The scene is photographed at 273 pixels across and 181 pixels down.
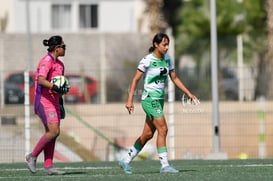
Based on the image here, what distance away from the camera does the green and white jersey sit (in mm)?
16156

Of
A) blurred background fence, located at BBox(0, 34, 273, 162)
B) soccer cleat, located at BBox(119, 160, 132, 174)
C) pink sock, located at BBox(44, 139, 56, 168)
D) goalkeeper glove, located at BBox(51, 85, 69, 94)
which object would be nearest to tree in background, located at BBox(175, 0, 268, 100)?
blurred background fence, located at BBox(0, 34, 273, 162)

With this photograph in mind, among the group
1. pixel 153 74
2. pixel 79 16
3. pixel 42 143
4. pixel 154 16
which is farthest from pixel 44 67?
pixel 79 16

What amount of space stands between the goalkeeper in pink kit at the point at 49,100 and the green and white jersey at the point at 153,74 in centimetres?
113

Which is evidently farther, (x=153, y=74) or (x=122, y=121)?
(x=122, y=121)

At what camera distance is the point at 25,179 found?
606 inches

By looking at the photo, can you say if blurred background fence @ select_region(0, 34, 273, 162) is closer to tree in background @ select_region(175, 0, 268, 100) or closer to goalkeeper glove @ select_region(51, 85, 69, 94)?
goalkeeper glove @ select_region(51, 85, 69, 94)

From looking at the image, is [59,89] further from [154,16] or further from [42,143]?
[154,16]

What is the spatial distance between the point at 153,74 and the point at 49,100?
1.53 meters

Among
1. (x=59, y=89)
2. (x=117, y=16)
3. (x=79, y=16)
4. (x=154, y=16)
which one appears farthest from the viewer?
(x=79, y=16)

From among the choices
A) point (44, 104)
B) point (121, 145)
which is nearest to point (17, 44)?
point (121, 145)

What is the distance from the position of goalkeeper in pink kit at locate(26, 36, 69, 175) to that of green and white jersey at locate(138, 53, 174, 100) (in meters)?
1.13

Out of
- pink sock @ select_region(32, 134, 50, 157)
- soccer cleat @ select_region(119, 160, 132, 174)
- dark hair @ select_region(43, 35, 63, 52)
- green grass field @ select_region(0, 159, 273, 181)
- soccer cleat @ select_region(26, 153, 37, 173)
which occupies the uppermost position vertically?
dark hair @ select_region(43, 35, 63, 52)

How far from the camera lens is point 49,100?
16.2 metres

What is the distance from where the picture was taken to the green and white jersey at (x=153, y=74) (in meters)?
16.2
